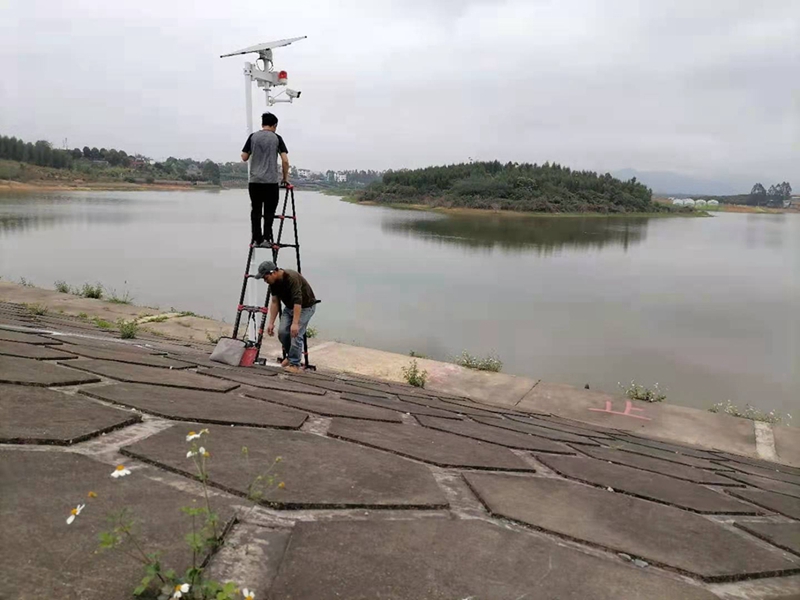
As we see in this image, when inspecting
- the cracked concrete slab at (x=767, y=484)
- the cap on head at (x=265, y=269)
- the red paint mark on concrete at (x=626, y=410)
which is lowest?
the red paint mark on concrete at (x=626, y=410)

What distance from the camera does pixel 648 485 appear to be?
2.50 meters

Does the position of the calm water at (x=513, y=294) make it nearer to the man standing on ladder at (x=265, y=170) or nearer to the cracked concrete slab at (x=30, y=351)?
the man standing on ladder at (x=265, y=170)

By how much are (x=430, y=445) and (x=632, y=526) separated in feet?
2.99

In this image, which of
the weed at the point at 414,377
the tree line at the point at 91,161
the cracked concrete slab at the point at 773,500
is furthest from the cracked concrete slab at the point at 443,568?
the tree line at the point at 91,161

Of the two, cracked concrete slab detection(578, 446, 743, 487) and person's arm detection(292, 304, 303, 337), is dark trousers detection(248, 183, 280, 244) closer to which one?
person's arm detection(292, 304, 303, 337)

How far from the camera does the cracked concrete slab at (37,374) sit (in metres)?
2.16

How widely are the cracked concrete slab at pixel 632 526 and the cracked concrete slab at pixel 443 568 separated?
0.53 feet

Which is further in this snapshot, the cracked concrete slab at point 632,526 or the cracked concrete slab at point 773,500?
the cracked concrete slab at point 773,500

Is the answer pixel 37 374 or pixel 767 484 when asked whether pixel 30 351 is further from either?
pixel 767 484

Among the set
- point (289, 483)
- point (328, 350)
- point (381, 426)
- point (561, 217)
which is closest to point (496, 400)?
point (328, 350)

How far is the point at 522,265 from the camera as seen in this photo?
2878 cm

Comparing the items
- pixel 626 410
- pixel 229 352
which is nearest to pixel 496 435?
pixel 229 352

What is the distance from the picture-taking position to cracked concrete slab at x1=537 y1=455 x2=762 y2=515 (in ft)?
7.58

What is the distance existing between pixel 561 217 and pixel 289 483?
255 ft
